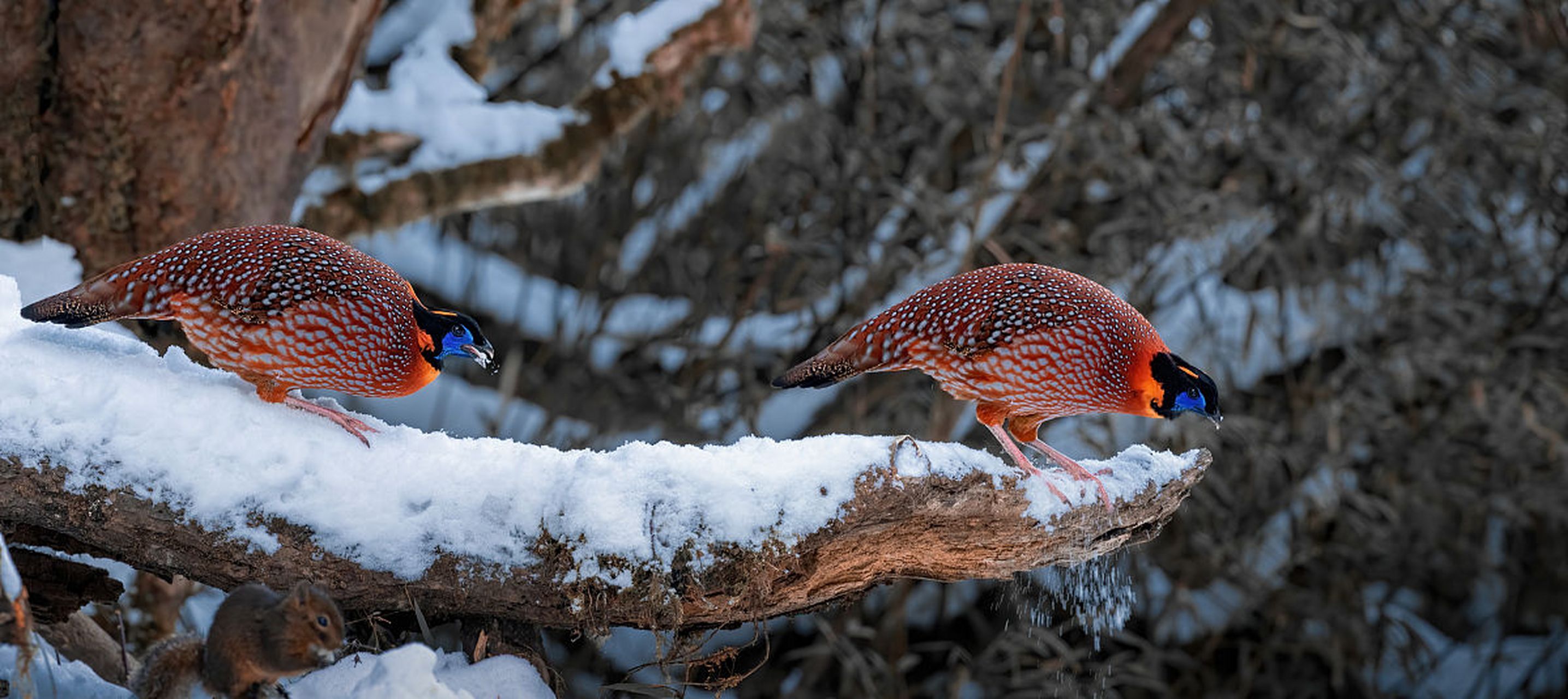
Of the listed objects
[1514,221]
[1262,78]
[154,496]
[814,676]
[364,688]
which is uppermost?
[154,496]

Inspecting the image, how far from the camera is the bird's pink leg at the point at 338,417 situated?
8.06 feet

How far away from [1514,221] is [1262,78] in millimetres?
1237

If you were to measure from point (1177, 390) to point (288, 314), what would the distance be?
1.57 m

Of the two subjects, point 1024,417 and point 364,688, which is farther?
point 1024,417

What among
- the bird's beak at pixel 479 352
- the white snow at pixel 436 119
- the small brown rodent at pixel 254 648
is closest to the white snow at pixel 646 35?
the white snow at pixel 436 119

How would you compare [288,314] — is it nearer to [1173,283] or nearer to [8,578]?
[8,578]

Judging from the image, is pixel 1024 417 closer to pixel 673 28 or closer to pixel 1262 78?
pixel 673 28

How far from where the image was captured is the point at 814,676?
6387mm

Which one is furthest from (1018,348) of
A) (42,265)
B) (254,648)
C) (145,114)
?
(42,265)

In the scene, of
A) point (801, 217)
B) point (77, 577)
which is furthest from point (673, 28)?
point (77, 577)

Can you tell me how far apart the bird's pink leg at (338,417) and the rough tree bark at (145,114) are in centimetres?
141

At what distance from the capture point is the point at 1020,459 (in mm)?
2676

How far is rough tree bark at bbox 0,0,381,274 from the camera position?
350 cm

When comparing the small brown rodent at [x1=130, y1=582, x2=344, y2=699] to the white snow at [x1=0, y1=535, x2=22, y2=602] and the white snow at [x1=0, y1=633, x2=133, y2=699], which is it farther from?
the white snow at [x1=0, y1=535, x2=22, y2=602]
